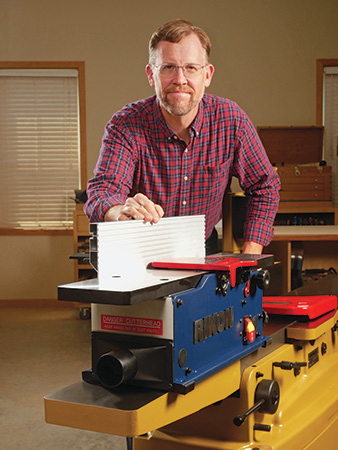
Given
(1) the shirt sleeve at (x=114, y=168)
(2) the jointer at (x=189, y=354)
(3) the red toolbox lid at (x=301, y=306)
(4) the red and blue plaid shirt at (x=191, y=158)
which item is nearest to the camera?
(2) the jointer at (x=189, y=354)

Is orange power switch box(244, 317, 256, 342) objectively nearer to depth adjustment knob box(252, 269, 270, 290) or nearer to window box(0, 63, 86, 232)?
depth adjustment knob box(252, 269, 270, 290)

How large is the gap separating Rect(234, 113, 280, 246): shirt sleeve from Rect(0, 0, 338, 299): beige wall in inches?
143

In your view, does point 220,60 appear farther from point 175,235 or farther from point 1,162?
point 175,235

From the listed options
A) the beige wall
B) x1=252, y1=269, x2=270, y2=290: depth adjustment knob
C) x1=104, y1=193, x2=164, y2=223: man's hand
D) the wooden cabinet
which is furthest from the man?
the beige wall

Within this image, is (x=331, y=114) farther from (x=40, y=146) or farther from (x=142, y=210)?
(x=142, y=210)

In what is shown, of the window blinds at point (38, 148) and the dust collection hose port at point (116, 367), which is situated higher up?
the window blinds at point (38, 148)

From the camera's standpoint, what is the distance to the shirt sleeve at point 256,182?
1.66 m

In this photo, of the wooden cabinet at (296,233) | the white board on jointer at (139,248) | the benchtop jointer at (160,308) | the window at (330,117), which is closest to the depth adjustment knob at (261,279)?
the benchtop jointer at (160,308)

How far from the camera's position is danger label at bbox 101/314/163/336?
0.88 m

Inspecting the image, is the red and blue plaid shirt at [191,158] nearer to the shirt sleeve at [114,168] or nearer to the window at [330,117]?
the shirt sleeve at [114,168]

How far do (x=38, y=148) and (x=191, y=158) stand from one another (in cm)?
390

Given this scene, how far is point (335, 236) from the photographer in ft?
9.27

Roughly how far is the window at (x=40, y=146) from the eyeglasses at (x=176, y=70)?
3.92m

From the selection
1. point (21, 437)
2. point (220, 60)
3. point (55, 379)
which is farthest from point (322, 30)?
point (21, 437)
